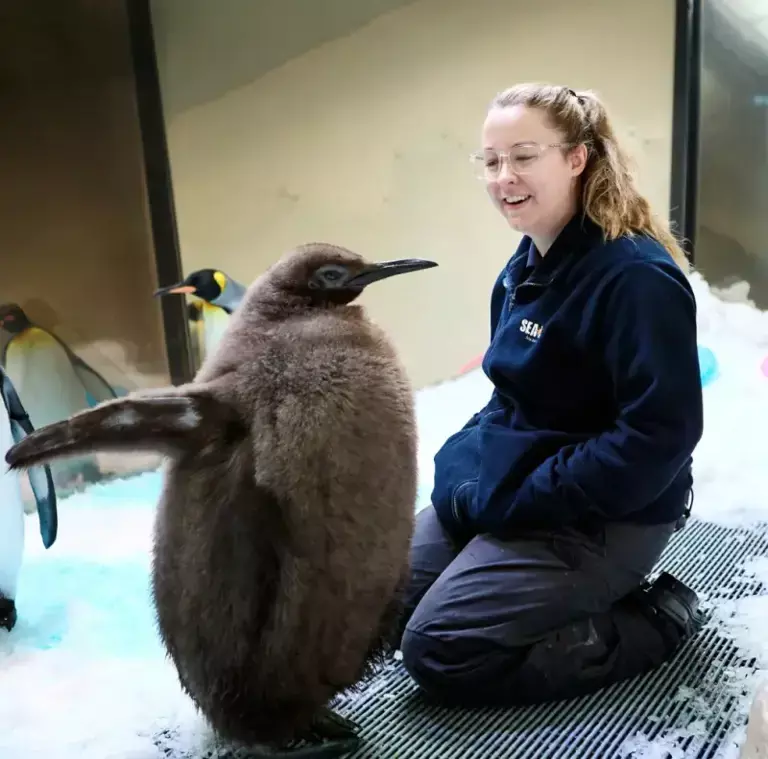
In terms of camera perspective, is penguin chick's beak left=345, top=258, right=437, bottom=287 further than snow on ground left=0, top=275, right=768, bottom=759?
No

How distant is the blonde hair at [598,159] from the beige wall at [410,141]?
0.86 meters

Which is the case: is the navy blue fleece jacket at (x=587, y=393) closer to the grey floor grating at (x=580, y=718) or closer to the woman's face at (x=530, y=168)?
the woman's face at (x=530, y=168)

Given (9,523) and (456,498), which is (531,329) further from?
(9,523)

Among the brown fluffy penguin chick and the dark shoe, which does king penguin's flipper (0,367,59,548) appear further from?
the dark shoe

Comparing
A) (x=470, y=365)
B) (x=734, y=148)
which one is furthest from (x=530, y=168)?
(x=734, y=148)

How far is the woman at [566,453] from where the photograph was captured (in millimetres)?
973

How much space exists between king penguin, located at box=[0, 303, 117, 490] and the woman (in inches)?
35.1

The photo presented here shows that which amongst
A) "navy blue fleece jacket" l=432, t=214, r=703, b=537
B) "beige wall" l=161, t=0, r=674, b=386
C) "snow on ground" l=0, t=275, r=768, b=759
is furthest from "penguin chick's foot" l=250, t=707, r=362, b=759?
"beige wall" l=161, t=0, r=674, b=386

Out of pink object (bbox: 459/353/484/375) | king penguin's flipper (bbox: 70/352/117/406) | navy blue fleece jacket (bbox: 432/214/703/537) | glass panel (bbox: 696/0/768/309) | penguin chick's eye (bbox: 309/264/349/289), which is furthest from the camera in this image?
glass panel (bbox: 696/0/768/309)

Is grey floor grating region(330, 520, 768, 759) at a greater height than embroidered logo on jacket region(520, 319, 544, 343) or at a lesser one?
lesser

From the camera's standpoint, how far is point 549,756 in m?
0.92

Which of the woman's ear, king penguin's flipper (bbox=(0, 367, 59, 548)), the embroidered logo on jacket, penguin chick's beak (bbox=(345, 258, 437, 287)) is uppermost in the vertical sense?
the woman's ear

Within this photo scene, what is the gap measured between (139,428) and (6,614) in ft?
2.00

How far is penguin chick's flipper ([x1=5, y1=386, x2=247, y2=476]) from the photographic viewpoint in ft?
2.35
